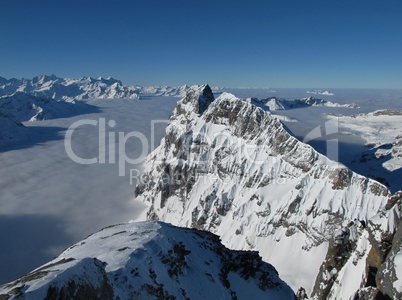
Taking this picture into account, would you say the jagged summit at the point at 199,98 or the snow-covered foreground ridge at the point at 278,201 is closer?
the snow-covered foreground ridge at the point at 278,201

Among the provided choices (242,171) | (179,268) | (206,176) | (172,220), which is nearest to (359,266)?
(179,268)

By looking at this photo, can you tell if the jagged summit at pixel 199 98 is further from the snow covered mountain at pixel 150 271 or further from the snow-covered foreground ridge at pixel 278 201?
the snow covered mountain at pixel 150 271

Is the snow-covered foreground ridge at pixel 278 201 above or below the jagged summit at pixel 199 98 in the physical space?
below

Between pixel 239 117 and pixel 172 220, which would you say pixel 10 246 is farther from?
pixel 239 117

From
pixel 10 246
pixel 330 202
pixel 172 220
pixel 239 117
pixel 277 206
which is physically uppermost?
pixel 239 117

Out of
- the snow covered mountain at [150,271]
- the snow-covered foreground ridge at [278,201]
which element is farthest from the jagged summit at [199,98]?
the snow covered mountain at [150,271]

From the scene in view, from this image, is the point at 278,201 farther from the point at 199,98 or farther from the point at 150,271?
the point at 199,98
